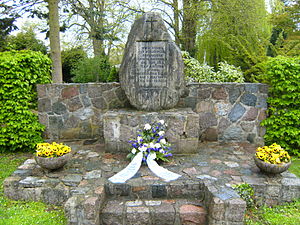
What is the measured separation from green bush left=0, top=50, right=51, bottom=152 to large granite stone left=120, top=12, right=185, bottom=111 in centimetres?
176

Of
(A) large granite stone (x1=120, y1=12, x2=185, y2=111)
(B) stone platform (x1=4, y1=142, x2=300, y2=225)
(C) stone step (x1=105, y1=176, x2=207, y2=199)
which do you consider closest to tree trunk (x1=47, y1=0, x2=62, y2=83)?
(A) large granite stone (x1=120, y1=12, x2=185, y2=111)

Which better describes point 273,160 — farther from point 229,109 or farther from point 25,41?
point 25,41

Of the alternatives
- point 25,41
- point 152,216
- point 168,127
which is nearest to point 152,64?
point 168,127

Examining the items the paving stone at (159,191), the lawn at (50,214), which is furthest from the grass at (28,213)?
the paving stone at (159,191)

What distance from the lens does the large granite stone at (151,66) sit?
4199 mm

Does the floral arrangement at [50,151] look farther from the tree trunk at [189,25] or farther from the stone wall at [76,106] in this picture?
the tree trunk at [189,25]

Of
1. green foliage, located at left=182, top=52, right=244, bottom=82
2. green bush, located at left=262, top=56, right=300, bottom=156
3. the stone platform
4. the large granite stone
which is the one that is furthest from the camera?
green foliage, located at left=182, top=52, right=244, bottom=82

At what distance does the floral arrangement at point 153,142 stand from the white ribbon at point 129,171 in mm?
99

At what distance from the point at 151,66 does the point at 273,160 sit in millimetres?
2305

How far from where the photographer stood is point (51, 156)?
10.6ft

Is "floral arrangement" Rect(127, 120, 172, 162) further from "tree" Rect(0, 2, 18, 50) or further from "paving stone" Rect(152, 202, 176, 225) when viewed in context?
"tree" Rect(0, 2, 18, 50)

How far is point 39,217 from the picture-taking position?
2.83 meters

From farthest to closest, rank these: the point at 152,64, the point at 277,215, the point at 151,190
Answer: the point at 152,64 < the point at 151,190 < the point at 277,215

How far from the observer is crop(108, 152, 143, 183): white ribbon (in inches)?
122
